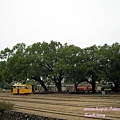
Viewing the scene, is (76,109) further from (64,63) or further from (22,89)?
(64,63)

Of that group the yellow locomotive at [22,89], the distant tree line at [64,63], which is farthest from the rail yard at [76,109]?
the distant tree line at [64,63]

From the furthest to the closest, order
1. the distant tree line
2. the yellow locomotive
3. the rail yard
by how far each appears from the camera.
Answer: the distant tree line → the yellow locomotive → the rail yard

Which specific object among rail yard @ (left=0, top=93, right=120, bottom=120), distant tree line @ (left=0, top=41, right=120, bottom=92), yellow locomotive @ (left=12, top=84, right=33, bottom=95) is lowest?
rail yard @ (left=0, top=93, right=120, bottom=120)

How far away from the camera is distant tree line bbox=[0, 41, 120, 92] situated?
160 ft

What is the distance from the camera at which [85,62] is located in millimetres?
49938

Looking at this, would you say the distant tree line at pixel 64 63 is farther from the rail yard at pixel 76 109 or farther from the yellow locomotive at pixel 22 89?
the rail yard at pixel 76 109

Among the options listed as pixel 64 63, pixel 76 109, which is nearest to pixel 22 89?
pixel 64 63

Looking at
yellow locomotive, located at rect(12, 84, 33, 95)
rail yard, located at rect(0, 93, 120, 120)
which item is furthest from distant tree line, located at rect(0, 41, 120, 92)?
rail yard, located at rect(0, 93, 120, 120)

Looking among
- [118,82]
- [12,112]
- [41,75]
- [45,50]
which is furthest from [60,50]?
[12,112]

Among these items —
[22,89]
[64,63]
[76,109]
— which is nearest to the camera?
[76,109]

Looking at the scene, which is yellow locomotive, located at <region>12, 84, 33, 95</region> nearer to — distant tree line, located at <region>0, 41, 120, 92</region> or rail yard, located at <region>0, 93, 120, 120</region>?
distant tree line, located at <region>0, 41, 120, 92</region>

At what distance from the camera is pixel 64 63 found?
166ft

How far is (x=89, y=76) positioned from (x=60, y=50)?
874cm

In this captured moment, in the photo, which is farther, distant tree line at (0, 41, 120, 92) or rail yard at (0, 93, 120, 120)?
distant tree line at (0, 41, 120, 92)
